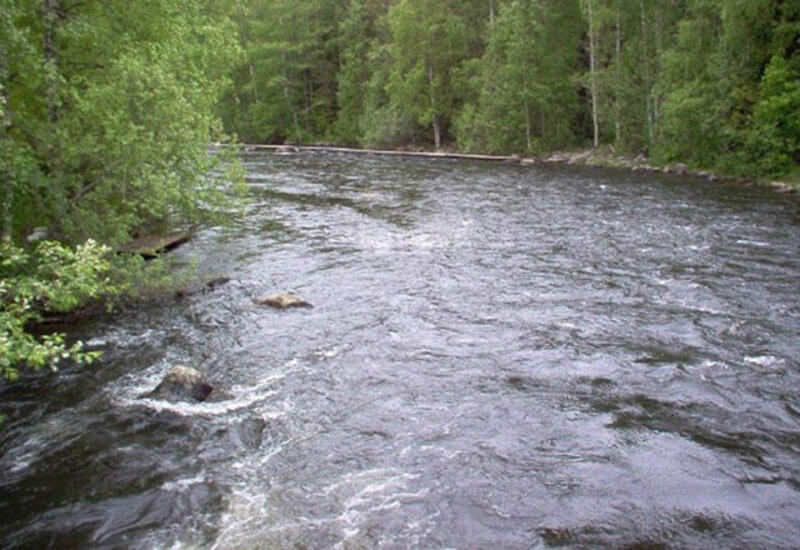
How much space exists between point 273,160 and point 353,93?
17.6m

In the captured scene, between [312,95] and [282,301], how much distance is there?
2287 inches

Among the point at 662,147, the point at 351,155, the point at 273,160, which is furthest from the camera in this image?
the point at 351,155

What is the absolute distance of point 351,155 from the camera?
176 feet

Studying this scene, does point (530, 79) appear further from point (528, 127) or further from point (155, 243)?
point (155, 243)

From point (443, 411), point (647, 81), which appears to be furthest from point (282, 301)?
point (647, 81)

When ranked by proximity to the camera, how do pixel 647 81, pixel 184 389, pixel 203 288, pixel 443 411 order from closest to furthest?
pixel 443 411 < pixel 184 389 < pixel 203 288 < pixel 647 81

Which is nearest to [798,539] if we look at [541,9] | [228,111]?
[541,9]

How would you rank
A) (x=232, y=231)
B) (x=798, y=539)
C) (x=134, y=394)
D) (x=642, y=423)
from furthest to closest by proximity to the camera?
(x=232, y=231) → (x=134, y=394) → (x=642, y=423) → (x=798, y=539)

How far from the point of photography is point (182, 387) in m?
10.6

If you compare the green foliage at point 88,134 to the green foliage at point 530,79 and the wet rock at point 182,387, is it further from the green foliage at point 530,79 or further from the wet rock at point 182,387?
the green foliage at point 530,79

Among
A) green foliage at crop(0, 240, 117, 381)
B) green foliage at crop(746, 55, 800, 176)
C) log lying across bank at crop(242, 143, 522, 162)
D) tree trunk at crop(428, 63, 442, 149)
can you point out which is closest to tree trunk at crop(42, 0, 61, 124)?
green foliage at crop(0, 240, 117, 381)

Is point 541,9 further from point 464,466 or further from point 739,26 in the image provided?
point 464,466

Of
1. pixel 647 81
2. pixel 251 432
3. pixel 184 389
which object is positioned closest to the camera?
pixel 251 432

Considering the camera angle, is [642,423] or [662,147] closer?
[642,423]
